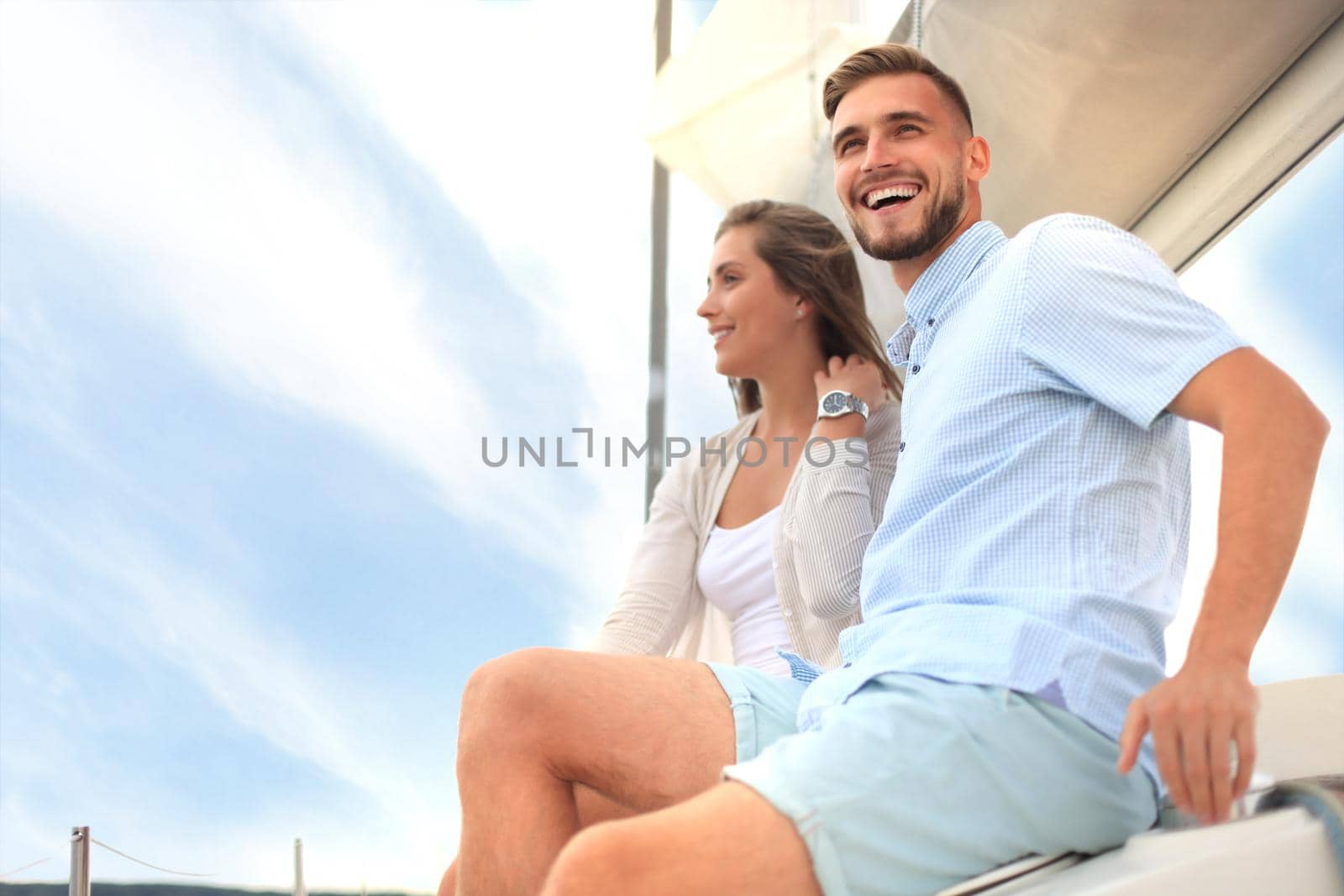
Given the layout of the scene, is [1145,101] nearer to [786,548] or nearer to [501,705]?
[786,548]

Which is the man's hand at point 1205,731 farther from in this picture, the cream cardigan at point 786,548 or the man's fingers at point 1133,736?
the cream cardigan at point 786,548

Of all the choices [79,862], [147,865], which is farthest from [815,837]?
[147,865]

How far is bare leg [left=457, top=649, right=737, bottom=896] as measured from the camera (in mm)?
834

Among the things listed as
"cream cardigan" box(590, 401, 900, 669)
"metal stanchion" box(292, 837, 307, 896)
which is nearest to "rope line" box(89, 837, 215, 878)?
"metal stanchion" box(292, 837, 307, 896)

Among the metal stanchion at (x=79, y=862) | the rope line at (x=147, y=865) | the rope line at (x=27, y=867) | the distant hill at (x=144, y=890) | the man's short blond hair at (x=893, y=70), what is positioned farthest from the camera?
the distant hill at (x=144, y=890)

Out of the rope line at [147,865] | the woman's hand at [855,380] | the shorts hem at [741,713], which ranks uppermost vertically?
the woman's hand at [855,380]

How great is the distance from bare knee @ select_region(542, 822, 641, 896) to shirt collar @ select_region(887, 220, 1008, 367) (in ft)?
1.89

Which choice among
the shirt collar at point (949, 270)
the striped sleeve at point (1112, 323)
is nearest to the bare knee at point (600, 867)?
the striped sleeve at point (1112, 323)

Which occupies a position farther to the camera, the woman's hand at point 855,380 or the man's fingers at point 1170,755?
the woman's hand at point 855,380

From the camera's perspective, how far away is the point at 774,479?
5.41 ft

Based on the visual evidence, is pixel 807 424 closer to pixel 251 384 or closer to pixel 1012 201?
pixel 1012 201

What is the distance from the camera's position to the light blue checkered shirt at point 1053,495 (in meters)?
0.74

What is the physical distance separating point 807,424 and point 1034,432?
0.91 meters

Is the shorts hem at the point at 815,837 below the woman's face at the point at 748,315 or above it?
below
